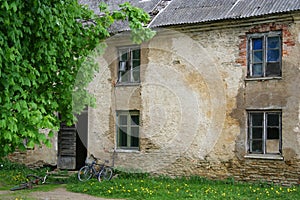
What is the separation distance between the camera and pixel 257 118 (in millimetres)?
12891

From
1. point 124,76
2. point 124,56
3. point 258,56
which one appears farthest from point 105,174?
point 258,56

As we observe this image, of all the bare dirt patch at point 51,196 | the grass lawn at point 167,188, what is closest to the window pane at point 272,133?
the grass lawn at point 167,188

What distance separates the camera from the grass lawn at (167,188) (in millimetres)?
10781

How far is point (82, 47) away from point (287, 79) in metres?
6.57

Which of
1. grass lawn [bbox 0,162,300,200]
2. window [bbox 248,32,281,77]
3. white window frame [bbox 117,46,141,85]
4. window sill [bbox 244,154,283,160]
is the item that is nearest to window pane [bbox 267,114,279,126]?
window sill [bbox 244,154,283,160]

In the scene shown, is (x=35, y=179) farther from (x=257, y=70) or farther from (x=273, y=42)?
(x=273, y=42)

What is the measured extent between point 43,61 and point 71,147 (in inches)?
411

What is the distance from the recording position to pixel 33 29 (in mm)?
6875

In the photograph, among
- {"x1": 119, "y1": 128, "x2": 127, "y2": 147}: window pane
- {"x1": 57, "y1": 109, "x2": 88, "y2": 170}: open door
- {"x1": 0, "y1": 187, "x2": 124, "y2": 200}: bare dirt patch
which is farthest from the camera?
{"x1": 57, "y1": 109, "x2": 88, "y2": 170}: open door

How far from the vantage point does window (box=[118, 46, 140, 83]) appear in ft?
50.3

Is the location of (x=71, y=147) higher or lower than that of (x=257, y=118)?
lower

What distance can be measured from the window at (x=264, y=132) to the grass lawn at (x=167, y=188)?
1065mm

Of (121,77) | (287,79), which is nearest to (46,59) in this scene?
(287,79)

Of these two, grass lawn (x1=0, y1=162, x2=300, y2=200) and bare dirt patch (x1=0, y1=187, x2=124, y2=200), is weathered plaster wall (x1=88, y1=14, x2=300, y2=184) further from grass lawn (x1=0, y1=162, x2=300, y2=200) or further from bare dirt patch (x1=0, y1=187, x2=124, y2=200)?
bare dirt patch (x1=0, y1=187, x2=124, y2=200)
